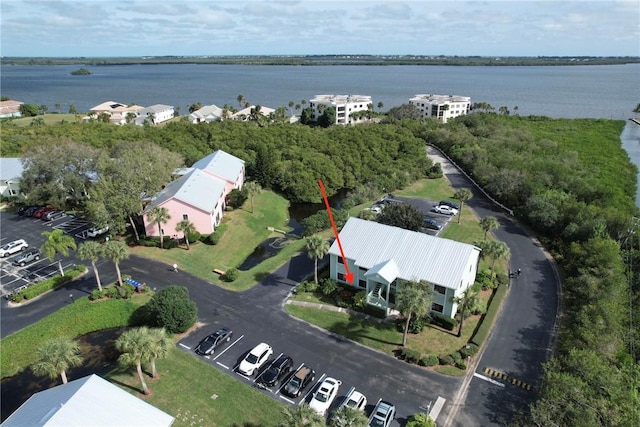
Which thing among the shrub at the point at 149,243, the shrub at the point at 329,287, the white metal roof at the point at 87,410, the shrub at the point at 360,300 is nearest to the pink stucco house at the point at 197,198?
the shrub at the point at 149,243

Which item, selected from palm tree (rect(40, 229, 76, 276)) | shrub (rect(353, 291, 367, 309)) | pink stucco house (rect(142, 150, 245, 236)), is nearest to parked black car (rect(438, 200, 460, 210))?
shrub (rect(353, 291, 367, 309))

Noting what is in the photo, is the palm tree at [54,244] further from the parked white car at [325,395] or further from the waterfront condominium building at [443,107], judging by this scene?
the waterfront condominium building at [443,107]

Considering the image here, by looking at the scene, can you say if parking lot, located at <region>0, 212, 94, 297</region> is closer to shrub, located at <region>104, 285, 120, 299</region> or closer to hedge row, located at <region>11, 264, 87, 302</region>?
hedge row, located at <region>11, 264, 87, 302</region>

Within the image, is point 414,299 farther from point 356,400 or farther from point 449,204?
point 449,204

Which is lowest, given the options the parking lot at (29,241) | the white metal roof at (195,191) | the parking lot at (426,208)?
the parking lot at (29,241)

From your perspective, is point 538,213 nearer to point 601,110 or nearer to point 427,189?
point 427,189

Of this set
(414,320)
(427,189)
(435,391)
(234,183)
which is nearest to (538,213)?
(427,189)
